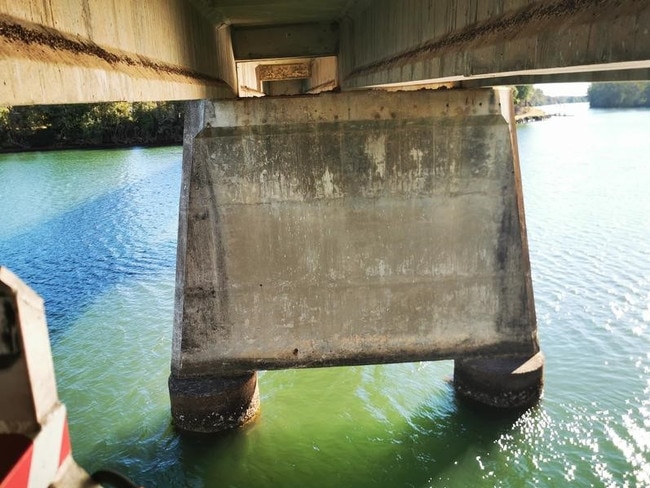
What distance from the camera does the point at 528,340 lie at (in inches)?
340

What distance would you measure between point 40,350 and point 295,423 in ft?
25.6

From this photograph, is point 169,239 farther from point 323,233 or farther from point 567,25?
point 567,25

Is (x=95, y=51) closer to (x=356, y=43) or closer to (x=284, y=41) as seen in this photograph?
(x=356, y=43)

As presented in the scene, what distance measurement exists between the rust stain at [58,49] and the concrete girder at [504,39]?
2280mm

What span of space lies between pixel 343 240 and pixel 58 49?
19.6 ft

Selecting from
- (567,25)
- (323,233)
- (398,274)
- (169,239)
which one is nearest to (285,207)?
(323,233)

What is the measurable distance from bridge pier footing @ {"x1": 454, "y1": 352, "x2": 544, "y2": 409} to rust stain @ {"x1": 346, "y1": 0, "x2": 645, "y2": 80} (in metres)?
5.41

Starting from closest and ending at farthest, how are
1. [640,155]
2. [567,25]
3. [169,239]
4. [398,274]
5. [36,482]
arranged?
[36,482]
[567,25]
[398,274]
[169,239]
[640,155]

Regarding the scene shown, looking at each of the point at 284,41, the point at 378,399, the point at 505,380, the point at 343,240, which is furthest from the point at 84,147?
the point at 505,380

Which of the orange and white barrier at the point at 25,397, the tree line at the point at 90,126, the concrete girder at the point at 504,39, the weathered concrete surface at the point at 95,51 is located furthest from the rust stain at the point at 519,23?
the tree line at the point at 90,126

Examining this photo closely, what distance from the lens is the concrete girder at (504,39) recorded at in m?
2.21

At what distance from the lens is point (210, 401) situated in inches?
334

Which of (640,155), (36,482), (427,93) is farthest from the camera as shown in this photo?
(640,155)

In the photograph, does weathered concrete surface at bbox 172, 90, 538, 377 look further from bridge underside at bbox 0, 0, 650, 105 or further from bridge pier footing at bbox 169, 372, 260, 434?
bridge underside at bbox 0, 0, 650, 105
